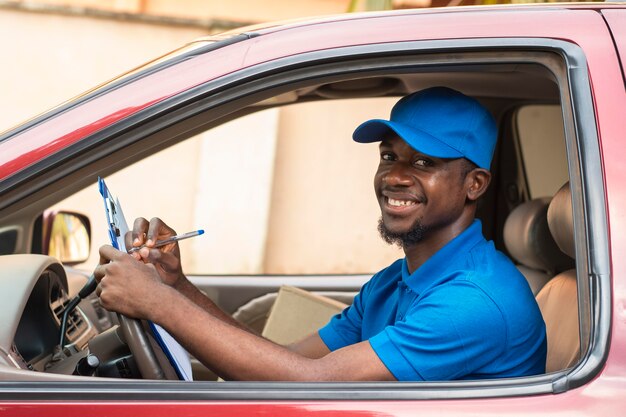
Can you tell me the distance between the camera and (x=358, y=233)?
805cm

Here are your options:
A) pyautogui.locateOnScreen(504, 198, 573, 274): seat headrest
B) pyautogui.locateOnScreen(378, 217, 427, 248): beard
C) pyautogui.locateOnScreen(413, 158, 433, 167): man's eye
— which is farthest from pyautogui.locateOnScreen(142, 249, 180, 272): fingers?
pyautogui.locateOnScreen(504, 198, 573, 274): seat headrest

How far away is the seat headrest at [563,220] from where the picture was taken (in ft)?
6.98

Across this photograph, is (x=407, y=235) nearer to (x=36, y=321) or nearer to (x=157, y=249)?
(x=157, y=249)

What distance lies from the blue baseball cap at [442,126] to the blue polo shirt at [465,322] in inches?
7.5

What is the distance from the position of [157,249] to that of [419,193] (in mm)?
581

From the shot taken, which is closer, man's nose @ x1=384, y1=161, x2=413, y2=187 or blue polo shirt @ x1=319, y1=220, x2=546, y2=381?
blue polo shirt @ x1=319, y1=220, x2=546, y2=381

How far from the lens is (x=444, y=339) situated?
6.05 ft

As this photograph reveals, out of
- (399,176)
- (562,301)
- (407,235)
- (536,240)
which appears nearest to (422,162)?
(399,176)

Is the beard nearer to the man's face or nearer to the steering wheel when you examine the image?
the man's face

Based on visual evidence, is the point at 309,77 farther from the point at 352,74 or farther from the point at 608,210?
the point at 608,210

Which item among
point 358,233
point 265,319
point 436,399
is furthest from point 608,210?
point 358,233

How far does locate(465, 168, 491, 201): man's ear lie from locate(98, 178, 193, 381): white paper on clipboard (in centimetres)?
75

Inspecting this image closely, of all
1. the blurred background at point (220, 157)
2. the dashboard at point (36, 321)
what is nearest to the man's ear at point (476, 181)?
the dashboard at point (36, 321)

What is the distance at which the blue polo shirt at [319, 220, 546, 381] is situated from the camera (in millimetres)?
1835
